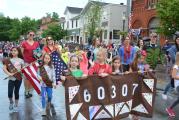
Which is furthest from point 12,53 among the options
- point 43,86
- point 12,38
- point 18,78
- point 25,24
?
point 12,38

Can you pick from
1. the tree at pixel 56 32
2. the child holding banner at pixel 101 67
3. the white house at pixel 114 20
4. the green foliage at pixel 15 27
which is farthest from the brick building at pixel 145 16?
the green foliage at pixel 15 27

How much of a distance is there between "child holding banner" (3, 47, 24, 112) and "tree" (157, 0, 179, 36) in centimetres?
1984

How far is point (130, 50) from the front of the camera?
1030 centimetres

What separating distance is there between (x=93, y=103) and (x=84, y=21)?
6592 cm

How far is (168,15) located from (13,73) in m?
20.3

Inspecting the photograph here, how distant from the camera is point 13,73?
9.38m

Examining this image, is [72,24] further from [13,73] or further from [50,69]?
[50,69]

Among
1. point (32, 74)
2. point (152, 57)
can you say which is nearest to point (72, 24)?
point (152, 57)

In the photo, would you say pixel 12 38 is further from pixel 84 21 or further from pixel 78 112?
pixel 78 112

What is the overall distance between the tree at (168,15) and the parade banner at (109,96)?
2115cm

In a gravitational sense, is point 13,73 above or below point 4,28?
below

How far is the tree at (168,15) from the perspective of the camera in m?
28.1

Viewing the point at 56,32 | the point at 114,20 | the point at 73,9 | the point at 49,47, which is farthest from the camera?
the point at 73,9

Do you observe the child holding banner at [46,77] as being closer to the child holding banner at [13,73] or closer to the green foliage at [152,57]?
the child holding banner at [13,73]
